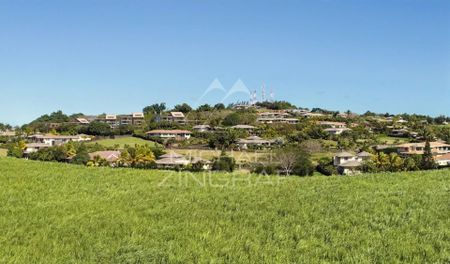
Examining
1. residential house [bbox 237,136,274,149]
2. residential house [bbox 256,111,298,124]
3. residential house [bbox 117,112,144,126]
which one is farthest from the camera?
residential house [bbox 117,112,144,126]

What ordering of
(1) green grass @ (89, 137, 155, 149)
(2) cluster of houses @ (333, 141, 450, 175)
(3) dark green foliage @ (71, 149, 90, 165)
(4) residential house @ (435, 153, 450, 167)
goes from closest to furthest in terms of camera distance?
(2) cluster of houses @ (333, 141, 450, 175) < (3) dark green foliage @ (71, 149, 90, 165) < (4) residential house @ (435, 153, 450, 167) < (1) green grass @ (89, 137, 155, 149)

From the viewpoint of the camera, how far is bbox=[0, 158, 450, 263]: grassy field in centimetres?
786

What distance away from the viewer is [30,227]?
32.4ft

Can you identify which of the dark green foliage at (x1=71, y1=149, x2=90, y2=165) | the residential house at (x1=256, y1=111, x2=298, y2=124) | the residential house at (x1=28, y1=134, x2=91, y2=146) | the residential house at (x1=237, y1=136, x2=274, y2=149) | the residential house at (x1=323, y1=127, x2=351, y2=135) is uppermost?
the residential house at (x1=256, y1=111, x2=298, y2=124)

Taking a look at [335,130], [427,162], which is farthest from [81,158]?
[335,130]

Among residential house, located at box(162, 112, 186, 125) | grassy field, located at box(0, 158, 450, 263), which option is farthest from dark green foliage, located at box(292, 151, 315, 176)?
residential house, located at box(162, 112, 186, 125)

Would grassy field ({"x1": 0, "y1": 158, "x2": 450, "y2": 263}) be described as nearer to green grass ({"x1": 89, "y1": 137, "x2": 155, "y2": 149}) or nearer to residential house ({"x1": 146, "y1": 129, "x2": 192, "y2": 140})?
green grass ({"x1": 89, "y1": 137, "x2": 155, "y2": 149})

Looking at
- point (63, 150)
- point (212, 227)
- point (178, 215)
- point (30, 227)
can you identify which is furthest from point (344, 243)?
point (63, 150)

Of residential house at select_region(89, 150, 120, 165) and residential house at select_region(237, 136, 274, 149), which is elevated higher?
residential house at select_region(237, 136, 274, 149)

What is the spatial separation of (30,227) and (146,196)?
13.4ft

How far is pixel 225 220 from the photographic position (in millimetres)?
10352

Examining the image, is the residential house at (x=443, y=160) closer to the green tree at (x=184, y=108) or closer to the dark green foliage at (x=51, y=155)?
the dark green foliage at (x=51, y=155)

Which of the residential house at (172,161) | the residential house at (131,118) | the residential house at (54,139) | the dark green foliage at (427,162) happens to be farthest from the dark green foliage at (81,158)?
the residential house at (131,118)

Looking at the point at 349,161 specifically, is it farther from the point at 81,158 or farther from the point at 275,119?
the point at 275,119
